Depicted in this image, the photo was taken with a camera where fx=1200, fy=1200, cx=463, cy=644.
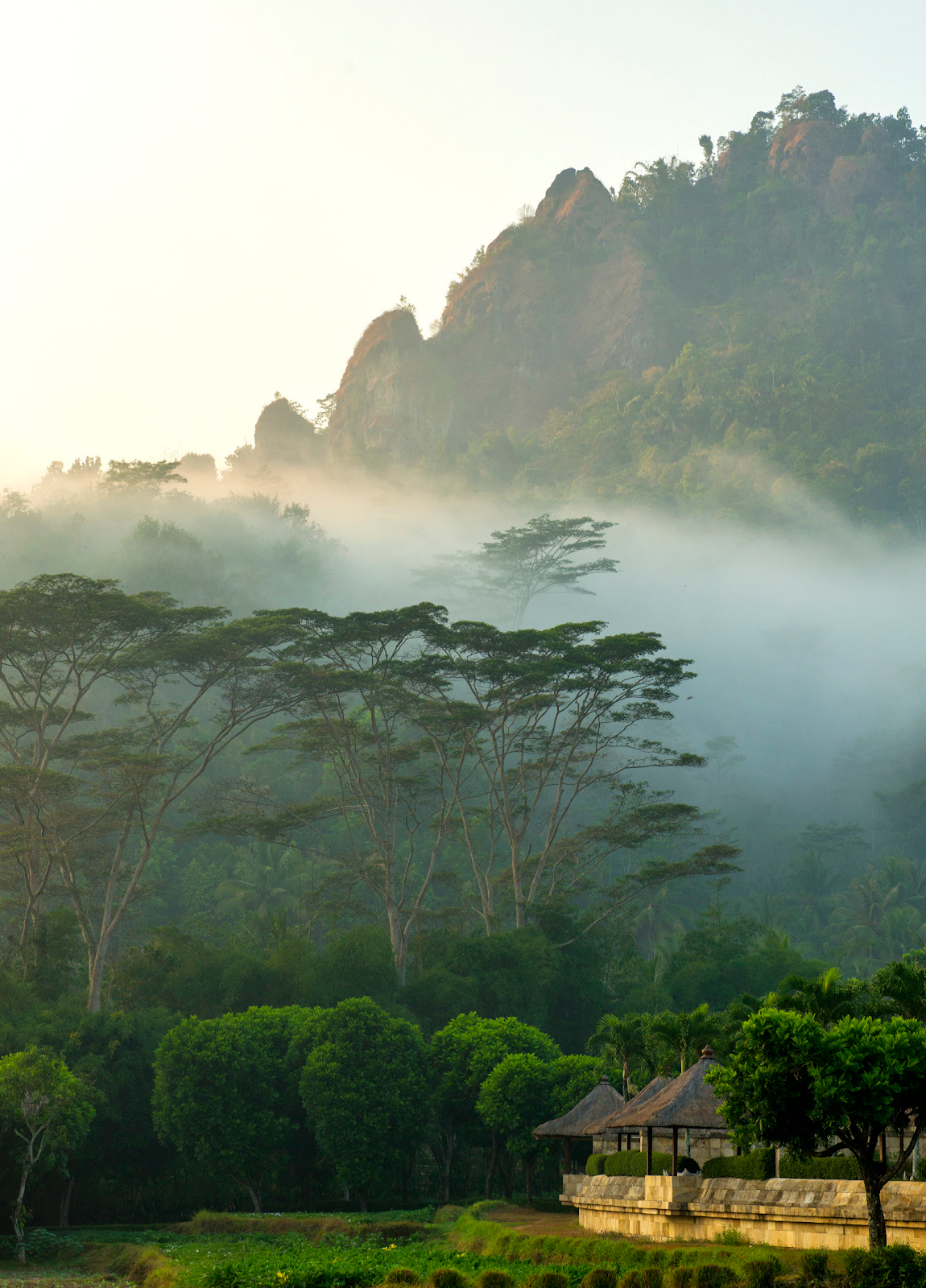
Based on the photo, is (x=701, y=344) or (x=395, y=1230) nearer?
(x=395, y=1230)

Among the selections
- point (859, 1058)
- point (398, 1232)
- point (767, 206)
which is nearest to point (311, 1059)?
point (398, 1232)

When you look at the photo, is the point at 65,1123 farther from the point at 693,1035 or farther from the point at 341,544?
the point at 341,544

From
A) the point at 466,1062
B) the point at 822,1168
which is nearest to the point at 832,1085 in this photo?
the point at 822,1168

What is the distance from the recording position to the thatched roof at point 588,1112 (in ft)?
99.6

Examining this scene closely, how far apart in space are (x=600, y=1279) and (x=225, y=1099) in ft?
60.5

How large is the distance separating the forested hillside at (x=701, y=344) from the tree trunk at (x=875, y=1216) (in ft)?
321

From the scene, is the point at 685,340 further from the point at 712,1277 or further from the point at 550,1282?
the point at 712,1277

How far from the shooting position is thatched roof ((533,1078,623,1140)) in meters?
30.4

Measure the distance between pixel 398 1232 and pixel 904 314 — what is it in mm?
121782

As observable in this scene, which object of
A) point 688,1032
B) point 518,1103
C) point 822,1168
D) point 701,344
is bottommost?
point 518,1103

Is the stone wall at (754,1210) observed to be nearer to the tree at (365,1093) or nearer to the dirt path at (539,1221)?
the dirt path at (539,1221)

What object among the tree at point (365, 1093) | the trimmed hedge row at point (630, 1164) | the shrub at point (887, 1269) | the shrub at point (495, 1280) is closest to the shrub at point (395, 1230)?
the tree at point (365, 1093)

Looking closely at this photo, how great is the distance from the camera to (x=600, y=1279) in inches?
775

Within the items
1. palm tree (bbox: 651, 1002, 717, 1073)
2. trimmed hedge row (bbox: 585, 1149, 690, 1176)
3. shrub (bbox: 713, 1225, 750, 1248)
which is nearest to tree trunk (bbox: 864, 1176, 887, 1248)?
shrub (bbox: 713, 1225, 750, 1248)
